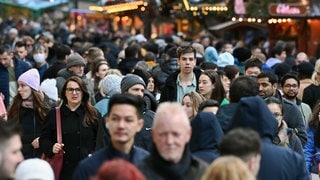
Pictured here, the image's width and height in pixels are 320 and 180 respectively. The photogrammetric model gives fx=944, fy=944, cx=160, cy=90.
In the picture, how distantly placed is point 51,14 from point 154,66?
143ft

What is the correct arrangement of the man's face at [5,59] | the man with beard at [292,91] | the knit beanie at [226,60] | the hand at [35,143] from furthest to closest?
the knit beanie at [226,60] < the man's face at [5,59] < the man with beard at [292,91] < the hand at [35,143]

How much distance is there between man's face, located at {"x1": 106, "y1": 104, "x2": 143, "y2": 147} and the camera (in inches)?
268

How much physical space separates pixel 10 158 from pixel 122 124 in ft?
2.73

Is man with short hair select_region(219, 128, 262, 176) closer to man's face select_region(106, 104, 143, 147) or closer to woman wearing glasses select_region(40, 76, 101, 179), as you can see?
man's face select_region(106, 104, 143, 147)

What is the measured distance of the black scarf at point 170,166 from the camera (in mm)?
→ 6441

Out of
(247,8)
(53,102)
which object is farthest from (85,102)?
(247,8)

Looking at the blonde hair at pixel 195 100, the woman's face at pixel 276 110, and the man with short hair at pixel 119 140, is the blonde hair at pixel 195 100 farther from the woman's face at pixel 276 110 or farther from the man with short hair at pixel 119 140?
the man with short hair at pixel 119 140

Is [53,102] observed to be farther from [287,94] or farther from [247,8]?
[247,8]

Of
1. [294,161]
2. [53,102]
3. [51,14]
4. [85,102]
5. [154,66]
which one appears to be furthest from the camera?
[51,14]

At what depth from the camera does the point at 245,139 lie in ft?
20.8

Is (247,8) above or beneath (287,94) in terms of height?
above

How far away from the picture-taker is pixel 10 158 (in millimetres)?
6633

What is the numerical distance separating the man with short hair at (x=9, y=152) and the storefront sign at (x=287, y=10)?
1720 centimetres

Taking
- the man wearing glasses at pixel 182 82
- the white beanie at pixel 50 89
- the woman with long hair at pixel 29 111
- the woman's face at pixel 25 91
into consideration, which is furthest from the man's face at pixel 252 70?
the woman's face at pixel 25 91
